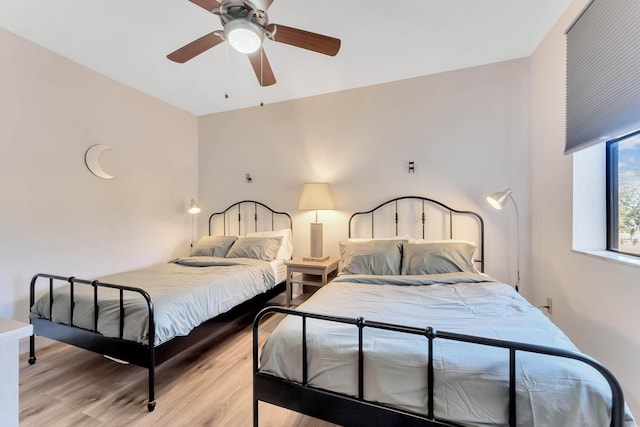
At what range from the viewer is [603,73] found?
1.65 meters

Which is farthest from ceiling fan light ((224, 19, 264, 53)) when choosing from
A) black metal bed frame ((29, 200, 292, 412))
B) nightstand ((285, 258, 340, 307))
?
nightstand ((285, 258, 340, 307))

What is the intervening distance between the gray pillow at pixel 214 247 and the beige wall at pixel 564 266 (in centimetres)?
321

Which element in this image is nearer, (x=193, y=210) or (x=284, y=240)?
(x=284, y=240)

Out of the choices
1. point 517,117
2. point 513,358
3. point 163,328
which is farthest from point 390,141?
point 163,328

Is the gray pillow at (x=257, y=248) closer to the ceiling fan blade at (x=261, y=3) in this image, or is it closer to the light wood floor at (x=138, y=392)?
the light wood floor at (x=138, y=392)

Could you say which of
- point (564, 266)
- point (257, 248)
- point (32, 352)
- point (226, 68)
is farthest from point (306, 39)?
point (32, 352)

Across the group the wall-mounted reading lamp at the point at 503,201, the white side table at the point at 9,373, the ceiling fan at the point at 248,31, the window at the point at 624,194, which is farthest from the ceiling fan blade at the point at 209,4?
the window at the point at 624,194

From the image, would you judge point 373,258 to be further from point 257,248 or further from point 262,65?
point 262,65

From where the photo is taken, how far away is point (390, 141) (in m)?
3.07

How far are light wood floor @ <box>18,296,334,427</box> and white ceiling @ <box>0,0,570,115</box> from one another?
8.91 feet

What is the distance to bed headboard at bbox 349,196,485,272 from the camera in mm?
2797

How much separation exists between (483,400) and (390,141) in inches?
101

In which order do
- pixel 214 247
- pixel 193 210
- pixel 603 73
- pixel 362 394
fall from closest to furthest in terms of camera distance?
pixel 362 394 < pixel 603 73 < pixel 214 247 < pixel 193 210

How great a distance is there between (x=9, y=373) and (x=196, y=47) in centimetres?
191
